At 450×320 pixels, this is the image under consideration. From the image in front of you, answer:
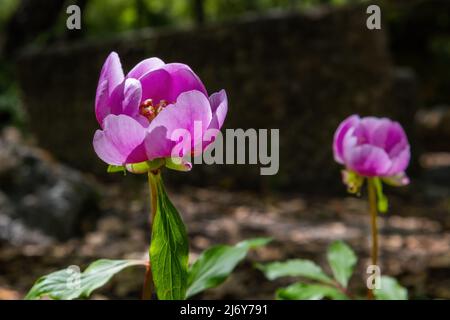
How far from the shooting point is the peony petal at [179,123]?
749 mm

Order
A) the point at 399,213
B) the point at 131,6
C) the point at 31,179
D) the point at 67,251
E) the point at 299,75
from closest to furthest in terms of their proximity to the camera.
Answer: the point at 67,251 → the point at 31,179 → the point at 399,213 → the point at 299,75 → the point at 131,6

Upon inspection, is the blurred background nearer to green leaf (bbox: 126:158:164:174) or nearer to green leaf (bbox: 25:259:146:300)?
green leaf (bbox: 25:259:146:300)

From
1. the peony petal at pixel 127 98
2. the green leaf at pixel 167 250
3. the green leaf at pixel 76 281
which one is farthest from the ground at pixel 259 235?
the peony petal at pixel 127 98

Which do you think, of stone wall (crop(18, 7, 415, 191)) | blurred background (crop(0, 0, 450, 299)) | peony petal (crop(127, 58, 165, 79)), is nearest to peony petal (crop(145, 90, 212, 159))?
peony petal (crop(127, 58, 165, 79))

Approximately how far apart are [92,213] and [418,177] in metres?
2.61

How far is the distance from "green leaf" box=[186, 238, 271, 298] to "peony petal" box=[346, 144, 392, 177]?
283 millimetres

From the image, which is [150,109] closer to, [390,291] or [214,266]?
[214,266]

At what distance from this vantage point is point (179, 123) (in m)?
0.76

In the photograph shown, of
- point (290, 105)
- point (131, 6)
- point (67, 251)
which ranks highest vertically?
point (131, 6)

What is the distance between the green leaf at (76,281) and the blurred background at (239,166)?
3.06 feet

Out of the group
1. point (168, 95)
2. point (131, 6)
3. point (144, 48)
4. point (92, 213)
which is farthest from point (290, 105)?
point (131, 6)

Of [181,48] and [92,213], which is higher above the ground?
[181,48]

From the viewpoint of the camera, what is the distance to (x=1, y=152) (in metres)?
2.72

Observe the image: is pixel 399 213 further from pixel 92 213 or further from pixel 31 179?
pixel 31 179
